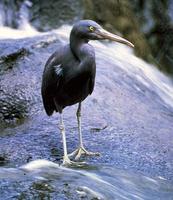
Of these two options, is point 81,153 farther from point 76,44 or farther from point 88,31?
point 88,31

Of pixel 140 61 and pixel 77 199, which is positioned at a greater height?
pixel 77 199

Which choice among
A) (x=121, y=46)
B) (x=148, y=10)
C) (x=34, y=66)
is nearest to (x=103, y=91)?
(x=34, y=66)

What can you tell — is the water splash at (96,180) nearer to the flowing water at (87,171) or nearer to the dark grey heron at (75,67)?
the flowing water at (87,171)

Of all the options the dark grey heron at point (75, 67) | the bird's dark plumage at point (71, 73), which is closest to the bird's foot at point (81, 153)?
the dark grey heron at point (75, 67)

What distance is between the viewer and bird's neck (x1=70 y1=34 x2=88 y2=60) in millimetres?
6016

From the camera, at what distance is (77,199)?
4.80 m

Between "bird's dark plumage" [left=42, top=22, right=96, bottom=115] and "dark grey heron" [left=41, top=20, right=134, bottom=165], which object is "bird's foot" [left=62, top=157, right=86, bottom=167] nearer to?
"dark grey heron" [left=41, top=20, right=134, bottom=165]

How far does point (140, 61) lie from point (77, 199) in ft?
23.1

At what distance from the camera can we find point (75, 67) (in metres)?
6.05

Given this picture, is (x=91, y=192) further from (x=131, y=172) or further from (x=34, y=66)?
(x=34, y=66)

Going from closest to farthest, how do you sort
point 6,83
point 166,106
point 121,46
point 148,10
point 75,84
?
point 75,84 → point 6,83 → point 166,106 → point 121,46 → point 148,10

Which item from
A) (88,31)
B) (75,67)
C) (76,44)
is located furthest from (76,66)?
(88,31)

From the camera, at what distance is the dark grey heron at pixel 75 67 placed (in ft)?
19.8

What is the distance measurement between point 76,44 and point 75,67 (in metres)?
0.21
